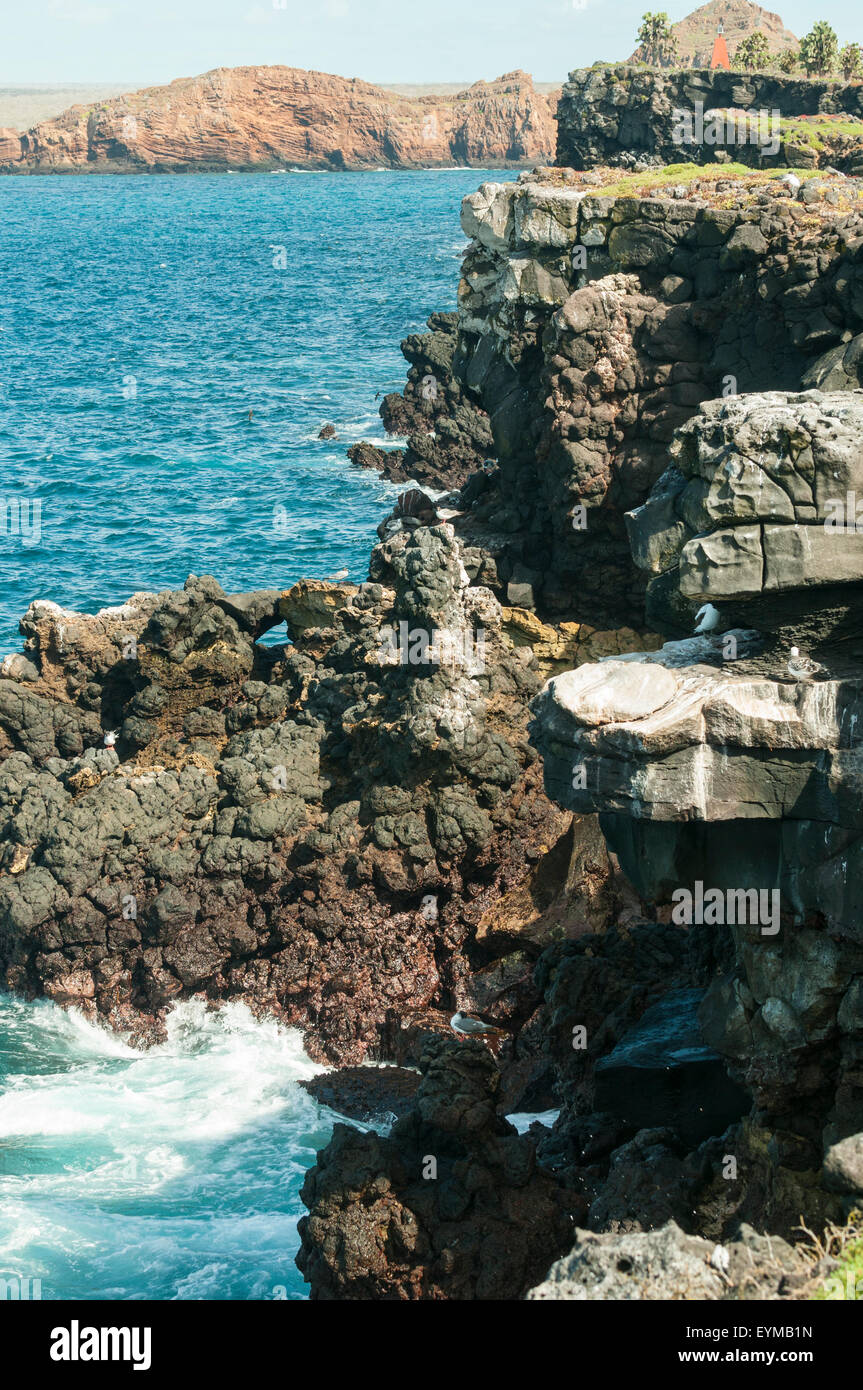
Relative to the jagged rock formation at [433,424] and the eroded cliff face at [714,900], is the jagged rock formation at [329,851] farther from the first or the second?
the jagged rock formation at [433,424]

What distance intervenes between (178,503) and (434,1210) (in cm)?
4703

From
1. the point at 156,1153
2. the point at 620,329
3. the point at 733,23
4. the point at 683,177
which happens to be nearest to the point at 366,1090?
the point at 156,1153

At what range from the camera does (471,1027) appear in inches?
968

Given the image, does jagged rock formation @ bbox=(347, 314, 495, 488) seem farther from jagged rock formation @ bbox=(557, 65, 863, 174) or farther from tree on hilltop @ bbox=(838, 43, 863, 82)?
tree on hilltop @ bbox=(838, 43, 863, 82)

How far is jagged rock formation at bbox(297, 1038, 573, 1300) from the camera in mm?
16766

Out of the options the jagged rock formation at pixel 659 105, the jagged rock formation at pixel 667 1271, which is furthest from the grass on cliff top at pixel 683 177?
the jagged rock formation at pixel 667 1271

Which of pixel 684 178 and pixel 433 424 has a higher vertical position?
pixel 684 178

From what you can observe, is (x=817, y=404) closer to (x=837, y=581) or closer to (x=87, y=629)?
(x=837, y=581)

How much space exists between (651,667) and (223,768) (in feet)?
46.6

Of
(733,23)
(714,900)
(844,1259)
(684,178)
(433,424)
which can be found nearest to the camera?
(844,1259)

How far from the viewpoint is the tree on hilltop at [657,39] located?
79688mm

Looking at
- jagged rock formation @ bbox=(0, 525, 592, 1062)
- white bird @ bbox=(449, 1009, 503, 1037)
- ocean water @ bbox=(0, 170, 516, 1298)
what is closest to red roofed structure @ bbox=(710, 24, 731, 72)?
ocean water @ bbox=(0, 170, 516, 1298)

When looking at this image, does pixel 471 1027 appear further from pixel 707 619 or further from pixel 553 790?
pixel 707 619

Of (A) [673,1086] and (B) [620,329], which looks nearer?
(A) [673,1086]
